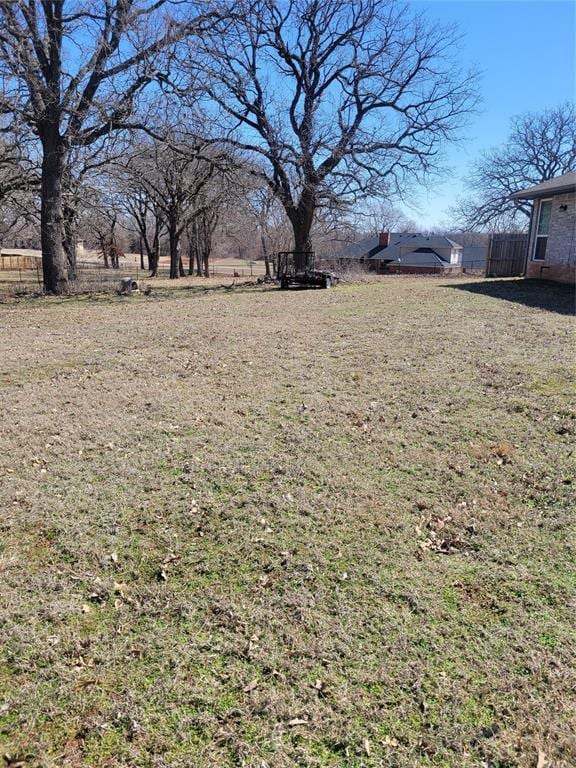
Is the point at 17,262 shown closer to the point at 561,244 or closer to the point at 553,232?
the point at 553,232

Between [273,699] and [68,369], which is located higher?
[68,369]

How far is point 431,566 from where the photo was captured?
265 cm

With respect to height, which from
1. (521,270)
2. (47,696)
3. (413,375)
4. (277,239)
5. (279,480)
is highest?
(277,239)

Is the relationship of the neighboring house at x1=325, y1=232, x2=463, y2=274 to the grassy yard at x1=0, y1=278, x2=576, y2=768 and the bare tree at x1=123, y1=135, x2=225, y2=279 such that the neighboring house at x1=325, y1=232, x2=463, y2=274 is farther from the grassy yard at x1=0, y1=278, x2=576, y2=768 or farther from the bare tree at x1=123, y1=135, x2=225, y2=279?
the grassy yard at x1=0, y1=278, x2=576, y2=768

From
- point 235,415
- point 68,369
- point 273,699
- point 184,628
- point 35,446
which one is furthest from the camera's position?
point 68,369

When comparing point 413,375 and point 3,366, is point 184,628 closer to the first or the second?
point 413,375

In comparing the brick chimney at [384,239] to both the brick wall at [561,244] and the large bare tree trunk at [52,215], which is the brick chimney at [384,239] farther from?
the large bare tree trunk at [52,215]

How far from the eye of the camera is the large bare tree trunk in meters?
13.0

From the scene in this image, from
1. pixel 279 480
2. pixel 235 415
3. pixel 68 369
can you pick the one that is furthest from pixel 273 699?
pixel 68 369

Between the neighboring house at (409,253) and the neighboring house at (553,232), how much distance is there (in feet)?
85.9

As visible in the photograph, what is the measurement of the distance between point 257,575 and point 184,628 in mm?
474

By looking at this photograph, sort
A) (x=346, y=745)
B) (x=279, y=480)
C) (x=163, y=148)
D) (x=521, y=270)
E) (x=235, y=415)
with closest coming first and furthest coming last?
(x=346, y=745), (x=279, y=480), (x=235, y=415), (x=163, y=148), (x=521, y=270)

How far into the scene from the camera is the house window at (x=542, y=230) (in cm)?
1452

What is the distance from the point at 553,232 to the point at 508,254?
12.6 ft
